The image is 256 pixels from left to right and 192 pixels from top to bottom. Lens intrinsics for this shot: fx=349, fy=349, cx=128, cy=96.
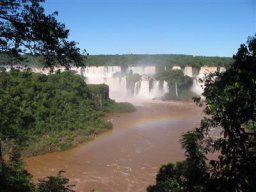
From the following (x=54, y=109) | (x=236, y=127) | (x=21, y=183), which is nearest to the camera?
(x=236, y=127)

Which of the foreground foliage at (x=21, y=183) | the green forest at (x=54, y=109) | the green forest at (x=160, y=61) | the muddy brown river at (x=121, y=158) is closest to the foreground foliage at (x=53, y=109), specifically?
the green forest at (x=54, y=109)

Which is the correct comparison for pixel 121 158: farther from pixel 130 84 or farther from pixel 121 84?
pixel 121 84

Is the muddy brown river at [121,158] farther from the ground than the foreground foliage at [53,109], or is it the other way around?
the foreground foliage at [53,109]

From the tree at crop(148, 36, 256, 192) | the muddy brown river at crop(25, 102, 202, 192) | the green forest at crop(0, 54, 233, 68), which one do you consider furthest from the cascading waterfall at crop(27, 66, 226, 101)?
the tree at crop(148, 36, 256, 192)

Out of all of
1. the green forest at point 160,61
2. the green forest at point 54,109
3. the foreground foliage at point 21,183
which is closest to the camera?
the foreground foliage at point 21,183

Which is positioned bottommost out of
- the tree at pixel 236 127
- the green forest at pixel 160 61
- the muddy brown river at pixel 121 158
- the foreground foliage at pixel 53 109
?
the muddy brown river at pixel 121 158

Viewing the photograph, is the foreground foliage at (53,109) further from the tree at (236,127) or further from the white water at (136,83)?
the tree at (236,127)

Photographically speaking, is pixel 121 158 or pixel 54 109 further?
pixel 54 109

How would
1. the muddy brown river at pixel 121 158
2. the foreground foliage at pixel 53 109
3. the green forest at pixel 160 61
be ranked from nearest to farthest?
1. the muddy brown river at pixel 121 158
2. the foreground foliage at pixel 53 109
3. the green forest at pixel 160 61

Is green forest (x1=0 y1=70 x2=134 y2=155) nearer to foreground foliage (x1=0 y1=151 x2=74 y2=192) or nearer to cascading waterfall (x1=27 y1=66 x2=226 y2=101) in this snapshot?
cascading waterfall (x1=27 y1=66 x2=226 y2=101)

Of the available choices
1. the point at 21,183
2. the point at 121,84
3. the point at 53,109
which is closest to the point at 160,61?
the point at 121,84
